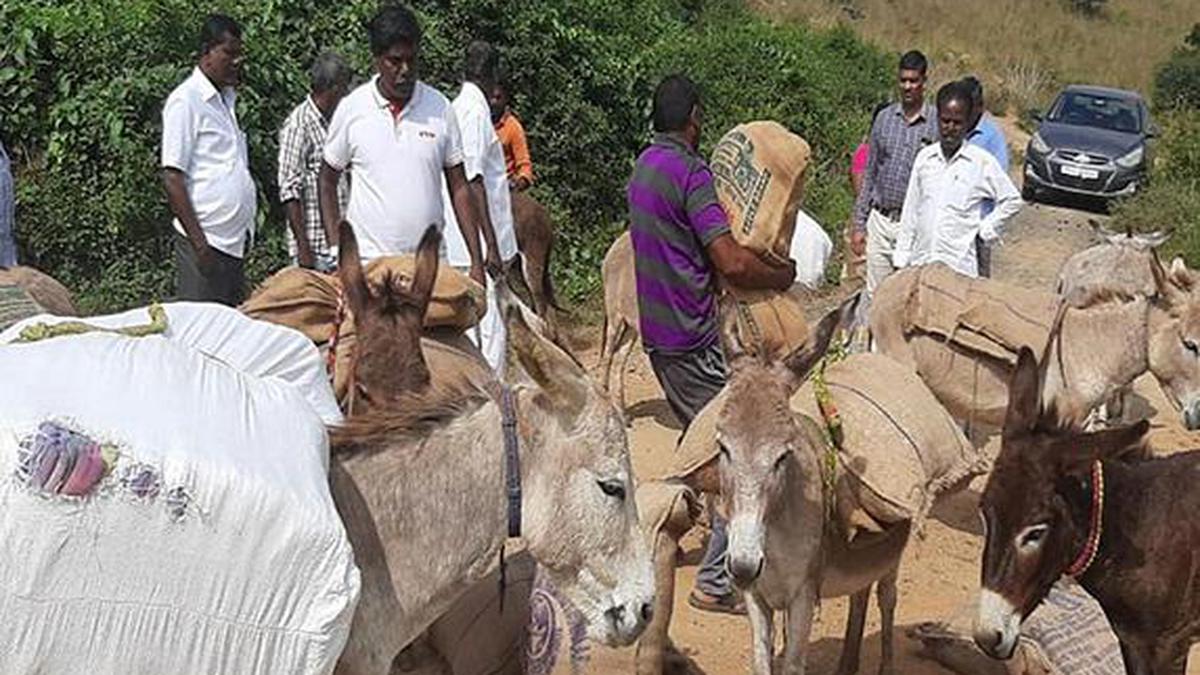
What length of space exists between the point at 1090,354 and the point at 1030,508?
11.7 feet

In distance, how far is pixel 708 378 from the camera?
5812 mm

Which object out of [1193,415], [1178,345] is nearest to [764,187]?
[1178,345]

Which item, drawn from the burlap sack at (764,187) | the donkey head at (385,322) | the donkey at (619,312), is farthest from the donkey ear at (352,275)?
the donkey at (619,312)

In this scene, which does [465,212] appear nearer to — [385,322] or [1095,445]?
[385,322]

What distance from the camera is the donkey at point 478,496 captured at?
323 centimetres

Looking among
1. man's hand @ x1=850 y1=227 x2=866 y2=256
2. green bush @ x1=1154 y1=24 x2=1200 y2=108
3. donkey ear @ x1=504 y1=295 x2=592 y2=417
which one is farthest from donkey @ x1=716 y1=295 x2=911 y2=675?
green bush @ x1=1154 y1=24 x2=1200 y2=108

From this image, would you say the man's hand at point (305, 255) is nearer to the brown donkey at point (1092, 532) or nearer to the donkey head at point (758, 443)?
the donkey head at point (758, 443)

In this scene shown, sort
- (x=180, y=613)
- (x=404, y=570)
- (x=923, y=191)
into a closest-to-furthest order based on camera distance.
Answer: (x=180, y=613) → (x=404, y=570) → (x=923, y=191)

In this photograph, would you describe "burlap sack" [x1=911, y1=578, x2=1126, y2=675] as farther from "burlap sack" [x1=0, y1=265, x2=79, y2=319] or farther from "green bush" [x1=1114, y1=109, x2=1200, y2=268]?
"green bush" [x1=1114, y1=109, x2=1200, y2=268]

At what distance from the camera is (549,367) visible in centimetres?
327

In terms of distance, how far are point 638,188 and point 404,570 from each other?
8.77 feet

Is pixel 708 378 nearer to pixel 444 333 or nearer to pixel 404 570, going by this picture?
pixel 444 333

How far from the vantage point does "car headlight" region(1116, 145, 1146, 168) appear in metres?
21.2

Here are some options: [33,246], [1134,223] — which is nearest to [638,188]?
[33,246]
